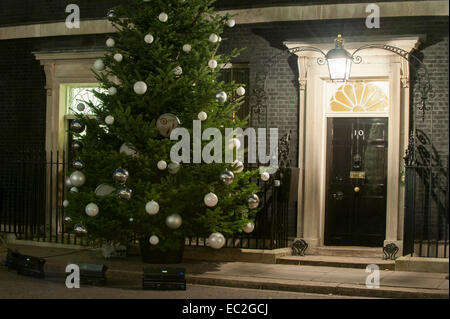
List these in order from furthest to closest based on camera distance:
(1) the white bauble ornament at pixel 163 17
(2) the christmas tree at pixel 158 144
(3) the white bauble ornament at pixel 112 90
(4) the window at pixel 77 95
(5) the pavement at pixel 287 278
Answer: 1. (4) the window at pixel 77 95
2. (3) the white bauble ornament at pixel 112 90
3. (1) the white bauble ornament at pixel 163 17
4. (2) the christmas tree at pixel 158 144
5. (5) the pavement at pixel 287 278

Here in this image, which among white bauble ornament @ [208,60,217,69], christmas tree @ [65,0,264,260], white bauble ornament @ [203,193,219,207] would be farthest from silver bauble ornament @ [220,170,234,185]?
white bauble ornament @ [208,60,217,69]

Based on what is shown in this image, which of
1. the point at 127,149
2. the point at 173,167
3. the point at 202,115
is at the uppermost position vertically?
the point at 202,115

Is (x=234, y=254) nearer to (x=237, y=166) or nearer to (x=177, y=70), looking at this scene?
(x=237, y=166)

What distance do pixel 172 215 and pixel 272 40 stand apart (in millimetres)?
4325

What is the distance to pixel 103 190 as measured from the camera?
11.3m

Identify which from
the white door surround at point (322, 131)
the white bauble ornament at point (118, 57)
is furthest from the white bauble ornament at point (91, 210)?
the white door surround at point (322, 131)

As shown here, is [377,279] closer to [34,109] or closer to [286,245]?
[286,245]

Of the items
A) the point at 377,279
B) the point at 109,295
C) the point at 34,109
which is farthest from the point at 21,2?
the point at 377,279

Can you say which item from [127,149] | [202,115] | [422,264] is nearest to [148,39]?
[202,115]

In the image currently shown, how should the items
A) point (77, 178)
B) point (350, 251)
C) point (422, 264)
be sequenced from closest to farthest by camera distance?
1. point (422, 264)
2. point (77, 178)
3. point (350, 251)

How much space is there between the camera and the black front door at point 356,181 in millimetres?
12953

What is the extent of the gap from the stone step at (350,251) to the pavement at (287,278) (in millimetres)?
1123

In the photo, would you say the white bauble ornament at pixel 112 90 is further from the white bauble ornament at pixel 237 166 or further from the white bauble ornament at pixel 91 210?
the white bauble ornament at pixel 237 166

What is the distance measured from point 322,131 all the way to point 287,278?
3.48m
